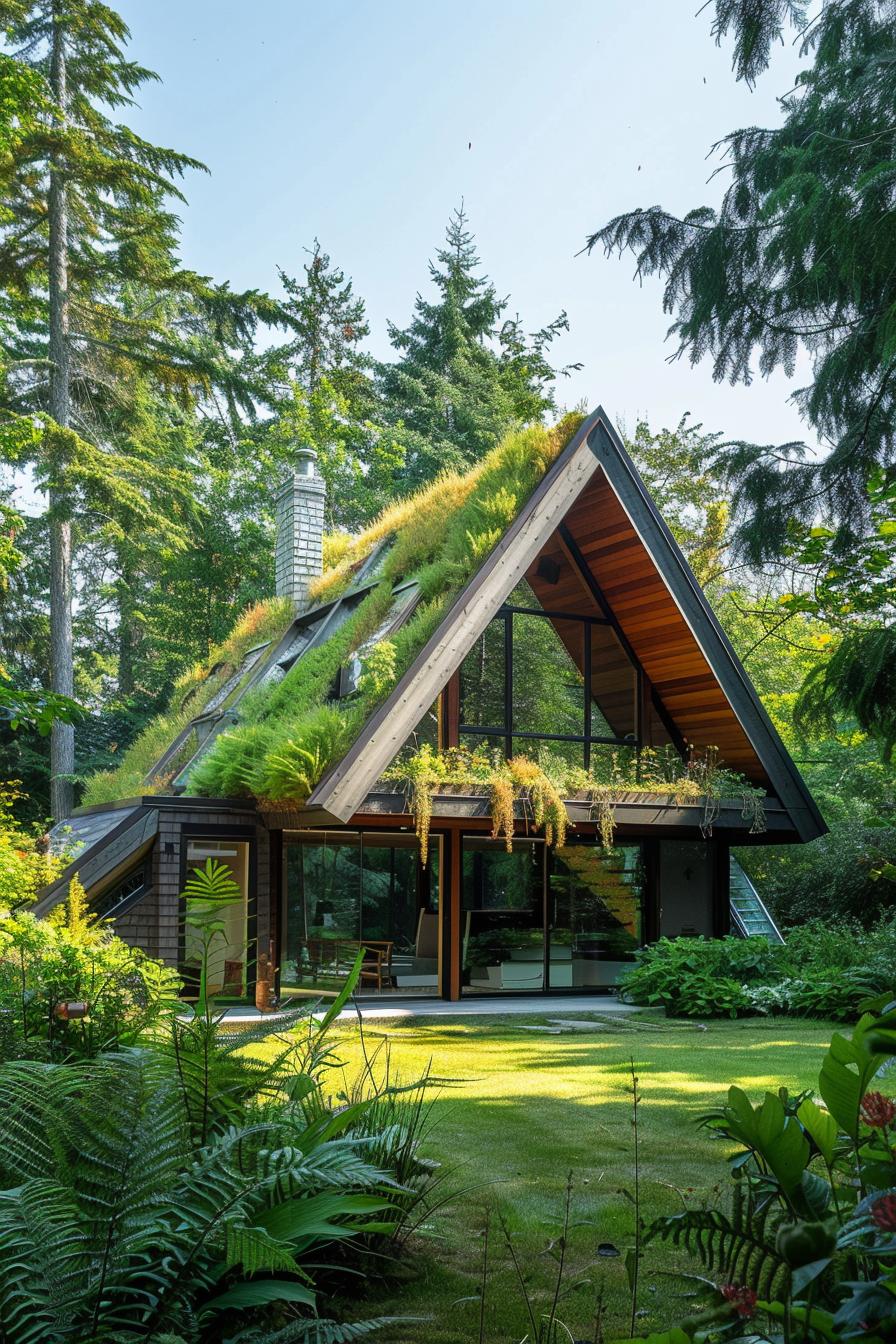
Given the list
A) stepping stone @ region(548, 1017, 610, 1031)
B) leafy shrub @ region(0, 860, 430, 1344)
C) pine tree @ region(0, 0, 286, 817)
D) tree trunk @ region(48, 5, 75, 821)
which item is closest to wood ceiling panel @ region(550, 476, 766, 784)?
stepping stone @ region(548, 1017, 610, 1031)

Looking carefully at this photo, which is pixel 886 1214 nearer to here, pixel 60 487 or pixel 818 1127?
pixel 818 1127

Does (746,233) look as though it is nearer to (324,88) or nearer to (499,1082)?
(499,1082)

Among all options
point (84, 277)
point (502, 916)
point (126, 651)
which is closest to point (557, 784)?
point (502, 916)

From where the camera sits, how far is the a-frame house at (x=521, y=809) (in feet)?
39.4

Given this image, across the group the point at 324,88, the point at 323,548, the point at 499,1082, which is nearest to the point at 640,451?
the point at 323,548

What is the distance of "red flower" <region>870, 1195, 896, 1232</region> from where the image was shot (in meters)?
1.48

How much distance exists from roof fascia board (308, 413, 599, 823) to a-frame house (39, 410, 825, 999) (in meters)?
0.03

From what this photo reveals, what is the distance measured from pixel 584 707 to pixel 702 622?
1.76m

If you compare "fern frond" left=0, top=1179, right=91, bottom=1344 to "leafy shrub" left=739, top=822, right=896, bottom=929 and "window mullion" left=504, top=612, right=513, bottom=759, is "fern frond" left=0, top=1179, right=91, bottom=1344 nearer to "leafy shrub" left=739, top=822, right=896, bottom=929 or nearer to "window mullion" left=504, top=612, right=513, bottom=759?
"window mullion" left=504, top=612, right=513, bottom=759

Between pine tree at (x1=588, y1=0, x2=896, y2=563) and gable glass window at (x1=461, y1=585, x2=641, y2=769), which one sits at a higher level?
pine tree at (x1=588, y1=0, x2=896, y2=563)

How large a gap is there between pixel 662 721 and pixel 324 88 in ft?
31.0

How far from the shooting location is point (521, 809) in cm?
1227

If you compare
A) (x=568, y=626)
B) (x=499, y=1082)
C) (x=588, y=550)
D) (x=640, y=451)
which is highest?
(x=640, y=451)

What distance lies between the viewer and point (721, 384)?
8195mm
